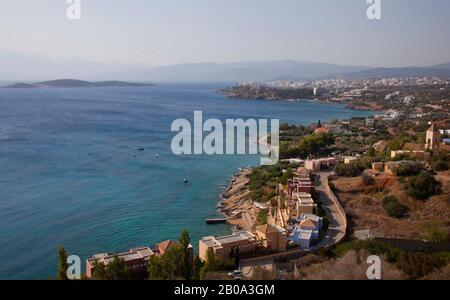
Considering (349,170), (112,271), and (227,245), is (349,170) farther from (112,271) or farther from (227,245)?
(112,271)

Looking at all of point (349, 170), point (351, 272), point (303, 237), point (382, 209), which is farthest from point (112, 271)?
point (349, 170)

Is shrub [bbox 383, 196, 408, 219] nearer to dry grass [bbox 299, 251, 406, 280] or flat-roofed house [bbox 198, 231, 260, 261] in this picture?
flat-roofed house [bbox 198, 231, 260, 261]

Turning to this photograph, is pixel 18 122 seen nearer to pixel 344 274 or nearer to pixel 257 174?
pixel 257 174

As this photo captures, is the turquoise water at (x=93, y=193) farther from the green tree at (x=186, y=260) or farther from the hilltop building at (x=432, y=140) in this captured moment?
the hilltop building at (x=432, y=140)
